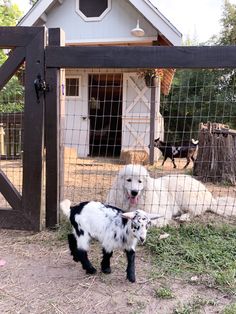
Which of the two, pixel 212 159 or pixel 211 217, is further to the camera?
pixel 212 159

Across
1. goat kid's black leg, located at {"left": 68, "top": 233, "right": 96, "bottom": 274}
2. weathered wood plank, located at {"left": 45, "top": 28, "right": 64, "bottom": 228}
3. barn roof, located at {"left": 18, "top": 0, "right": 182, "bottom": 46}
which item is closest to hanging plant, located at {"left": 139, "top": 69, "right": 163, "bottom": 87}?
barn roof, located at {"left": 18, "top": 0, "right": 182, "bottom": 46}

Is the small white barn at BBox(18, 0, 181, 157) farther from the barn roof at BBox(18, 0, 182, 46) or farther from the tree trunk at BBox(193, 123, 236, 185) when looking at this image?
the tree trunk at BBox(193, 123, 236, 185)

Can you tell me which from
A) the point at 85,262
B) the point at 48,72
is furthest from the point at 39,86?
the point at 85,262

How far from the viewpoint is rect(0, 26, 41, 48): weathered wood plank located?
367cm

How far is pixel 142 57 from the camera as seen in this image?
3.55m

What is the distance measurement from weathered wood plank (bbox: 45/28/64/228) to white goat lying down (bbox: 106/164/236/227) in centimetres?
71

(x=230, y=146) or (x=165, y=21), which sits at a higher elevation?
(x=165, y=21)

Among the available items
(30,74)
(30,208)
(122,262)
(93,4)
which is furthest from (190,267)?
(93,4)

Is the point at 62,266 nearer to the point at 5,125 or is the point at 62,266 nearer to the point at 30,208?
the point at 30,208

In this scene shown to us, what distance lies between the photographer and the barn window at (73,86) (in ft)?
36.6

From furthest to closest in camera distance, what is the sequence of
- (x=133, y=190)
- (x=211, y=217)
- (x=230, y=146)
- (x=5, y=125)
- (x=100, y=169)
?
(x=5, y=125), (x=100, y=169), (x=230, y=146), (x=211, y=217), (x=133, y=190)

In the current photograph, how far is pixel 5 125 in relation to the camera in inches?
395

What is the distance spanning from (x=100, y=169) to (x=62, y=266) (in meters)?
5.41

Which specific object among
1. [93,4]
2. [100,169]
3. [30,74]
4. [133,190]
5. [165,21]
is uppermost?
[93,4]
